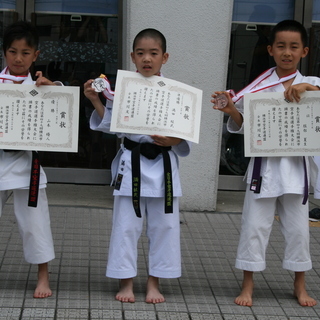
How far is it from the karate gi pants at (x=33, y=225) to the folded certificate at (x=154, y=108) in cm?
69

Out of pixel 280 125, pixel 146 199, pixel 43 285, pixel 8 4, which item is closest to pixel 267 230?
pixel 280 125

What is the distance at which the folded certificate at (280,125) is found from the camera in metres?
4.11

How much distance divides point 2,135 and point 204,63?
2.89 meters

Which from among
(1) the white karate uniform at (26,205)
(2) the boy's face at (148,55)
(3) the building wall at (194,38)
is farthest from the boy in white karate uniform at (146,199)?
(3) the building wall at (194,38)

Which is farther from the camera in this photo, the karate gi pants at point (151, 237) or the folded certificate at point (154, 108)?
the karate gi pants at point (151, 237)

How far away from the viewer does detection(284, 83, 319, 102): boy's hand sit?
13.3 ft

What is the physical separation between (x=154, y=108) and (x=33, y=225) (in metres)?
1.04

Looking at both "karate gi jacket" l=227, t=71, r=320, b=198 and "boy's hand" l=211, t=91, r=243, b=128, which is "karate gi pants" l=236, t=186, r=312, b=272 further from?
"boy's hand" l=211, t=91, r=243, b=128

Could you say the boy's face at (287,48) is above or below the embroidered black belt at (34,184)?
above

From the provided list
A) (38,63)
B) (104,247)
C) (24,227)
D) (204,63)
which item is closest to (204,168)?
(204,63)

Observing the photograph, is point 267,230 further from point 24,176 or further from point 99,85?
point 24,176

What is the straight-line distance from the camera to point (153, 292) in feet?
13.9

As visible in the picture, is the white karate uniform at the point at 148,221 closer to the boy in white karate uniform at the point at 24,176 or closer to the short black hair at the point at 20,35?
the boy in white karate uniform at the point at 24,176

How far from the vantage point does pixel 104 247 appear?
213 inches
